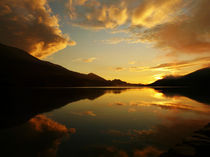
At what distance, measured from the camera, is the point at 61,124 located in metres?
13.7

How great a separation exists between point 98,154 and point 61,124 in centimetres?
727

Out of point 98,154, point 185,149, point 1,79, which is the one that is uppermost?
point 1,79

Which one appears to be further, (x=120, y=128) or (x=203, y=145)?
(x=120, y=128)

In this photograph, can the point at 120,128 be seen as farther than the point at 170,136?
Yes

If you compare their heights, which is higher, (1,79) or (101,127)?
(1,79)

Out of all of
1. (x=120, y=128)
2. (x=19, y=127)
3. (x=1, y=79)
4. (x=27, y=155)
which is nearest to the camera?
(x=27, y=155)

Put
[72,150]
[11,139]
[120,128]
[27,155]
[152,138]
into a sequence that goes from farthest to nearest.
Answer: [120,128]
[152,138]
[11,139]
[72,150]
[27,155]

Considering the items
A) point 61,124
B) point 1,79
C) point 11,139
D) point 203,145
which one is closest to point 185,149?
point 203,145

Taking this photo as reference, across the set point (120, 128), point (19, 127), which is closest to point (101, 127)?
point (120, 128)

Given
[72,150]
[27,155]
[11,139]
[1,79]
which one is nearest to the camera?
[27,155]

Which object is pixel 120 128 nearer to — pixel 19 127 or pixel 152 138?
pixel 152 138

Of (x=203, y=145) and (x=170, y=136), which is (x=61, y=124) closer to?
(x=170, y=136)

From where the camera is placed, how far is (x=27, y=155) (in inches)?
300

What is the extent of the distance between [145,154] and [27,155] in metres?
7.48
